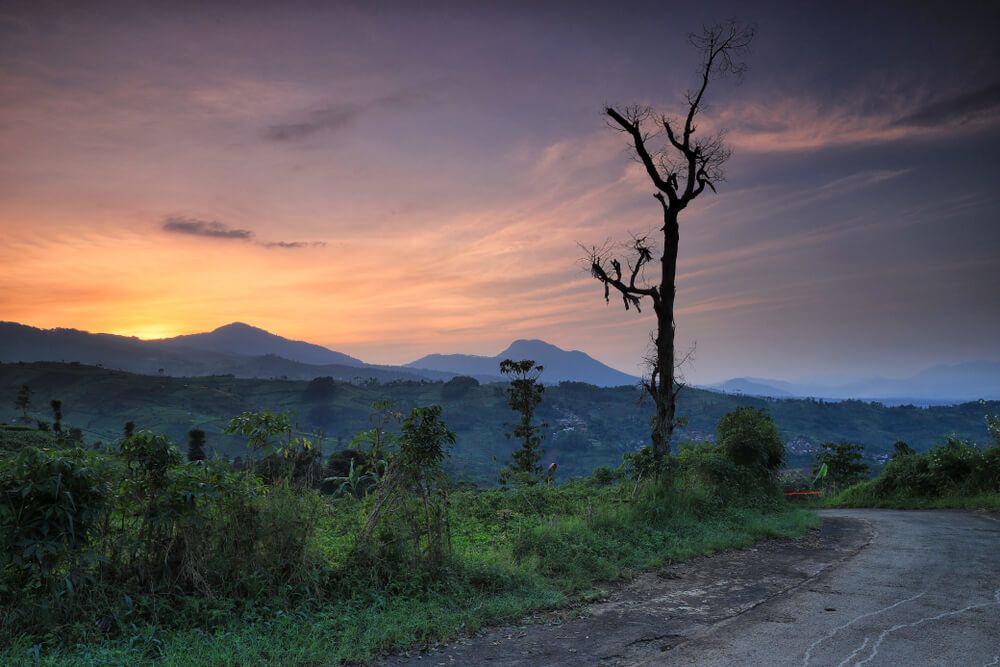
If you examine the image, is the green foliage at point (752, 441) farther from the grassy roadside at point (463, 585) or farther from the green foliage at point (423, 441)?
the green foliage at point (423, 441)

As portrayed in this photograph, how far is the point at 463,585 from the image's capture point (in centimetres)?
713

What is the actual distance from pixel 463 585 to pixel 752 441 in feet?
33.7

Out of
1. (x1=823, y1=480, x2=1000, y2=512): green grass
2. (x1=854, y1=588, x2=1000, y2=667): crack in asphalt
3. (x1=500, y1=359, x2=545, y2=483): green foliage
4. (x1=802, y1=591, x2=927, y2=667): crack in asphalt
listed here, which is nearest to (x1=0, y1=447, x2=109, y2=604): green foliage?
(x1=802, y1=591, x2=927, y2=667): crack in asphalt

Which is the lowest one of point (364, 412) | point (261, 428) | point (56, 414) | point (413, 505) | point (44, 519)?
point (364, 412)

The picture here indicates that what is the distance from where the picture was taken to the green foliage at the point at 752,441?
14.7m

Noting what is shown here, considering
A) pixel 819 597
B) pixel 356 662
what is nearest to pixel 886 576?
pixel 819 597

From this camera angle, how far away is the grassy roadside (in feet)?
17.1

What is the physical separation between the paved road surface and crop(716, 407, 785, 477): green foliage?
487 cm

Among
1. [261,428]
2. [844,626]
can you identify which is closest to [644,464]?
[844,626]

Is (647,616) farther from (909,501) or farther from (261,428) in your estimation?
(909,501)

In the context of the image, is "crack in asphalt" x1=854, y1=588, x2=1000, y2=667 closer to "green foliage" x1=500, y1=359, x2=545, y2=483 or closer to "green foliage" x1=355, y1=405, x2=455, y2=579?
"green foliage" x1=355, y1=405, x2=455, y2=579

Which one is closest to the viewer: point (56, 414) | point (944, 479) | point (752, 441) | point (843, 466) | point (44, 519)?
point (44, 519)

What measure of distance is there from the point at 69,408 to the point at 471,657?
195 meters

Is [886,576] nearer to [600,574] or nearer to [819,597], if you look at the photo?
[819,597]
